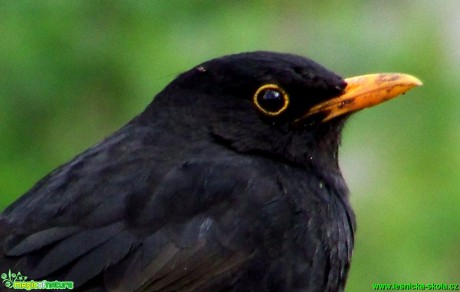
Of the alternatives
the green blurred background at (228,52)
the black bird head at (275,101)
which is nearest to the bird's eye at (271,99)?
the black bird head at (275,101)

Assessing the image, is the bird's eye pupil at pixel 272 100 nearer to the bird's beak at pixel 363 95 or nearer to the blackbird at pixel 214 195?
the blackbird at pixel 214 195

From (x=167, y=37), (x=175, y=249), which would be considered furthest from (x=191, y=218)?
(x=167, y=37)

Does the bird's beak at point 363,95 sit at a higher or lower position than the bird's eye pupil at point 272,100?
lower

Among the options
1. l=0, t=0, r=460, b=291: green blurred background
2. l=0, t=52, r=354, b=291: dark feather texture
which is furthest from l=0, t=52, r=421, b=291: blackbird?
l=0, t=0, r=460, b=291: green blurred background

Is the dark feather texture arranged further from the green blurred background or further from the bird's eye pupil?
the green blurred background

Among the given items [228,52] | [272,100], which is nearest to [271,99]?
[272,100]

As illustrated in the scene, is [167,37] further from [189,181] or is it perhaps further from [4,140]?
[189,181]
